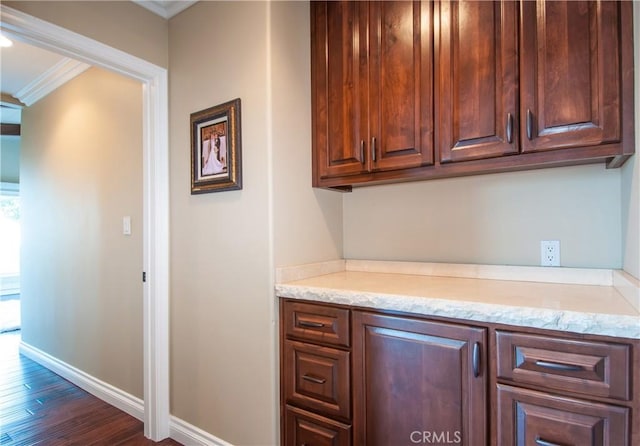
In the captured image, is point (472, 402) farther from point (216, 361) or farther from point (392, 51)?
point (392, 51)

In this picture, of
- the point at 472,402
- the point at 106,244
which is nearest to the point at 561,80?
the point at 472,402

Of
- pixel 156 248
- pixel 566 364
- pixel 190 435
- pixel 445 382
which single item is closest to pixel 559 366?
pixel 566 364

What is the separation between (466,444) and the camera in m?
1.12

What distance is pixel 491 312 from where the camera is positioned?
1063mm

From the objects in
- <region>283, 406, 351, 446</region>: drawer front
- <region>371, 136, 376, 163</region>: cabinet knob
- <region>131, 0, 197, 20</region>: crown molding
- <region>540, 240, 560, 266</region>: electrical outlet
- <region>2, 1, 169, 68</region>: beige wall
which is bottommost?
<region>283, 406, 351, 446</region>: drawer front

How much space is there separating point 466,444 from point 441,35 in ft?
5.22

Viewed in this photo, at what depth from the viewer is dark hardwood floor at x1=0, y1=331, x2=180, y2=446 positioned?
1.98 meters

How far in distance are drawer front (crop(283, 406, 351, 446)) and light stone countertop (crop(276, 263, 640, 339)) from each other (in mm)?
518

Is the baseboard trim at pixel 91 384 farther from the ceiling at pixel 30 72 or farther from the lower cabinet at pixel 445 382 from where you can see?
the ceiling at pixel 30 72

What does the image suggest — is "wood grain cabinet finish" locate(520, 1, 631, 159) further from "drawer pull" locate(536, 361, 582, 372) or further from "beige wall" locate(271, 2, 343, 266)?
"beige wall" locate(271, 2, 343, 266)

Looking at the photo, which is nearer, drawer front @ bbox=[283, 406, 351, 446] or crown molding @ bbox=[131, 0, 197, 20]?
drawer front @ bbox=[283, 406, 351, 446]

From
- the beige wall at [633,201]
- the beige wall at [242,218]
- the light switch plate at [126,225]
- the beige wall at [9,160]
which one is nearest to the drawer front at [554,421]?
the beige wall at [633,201]

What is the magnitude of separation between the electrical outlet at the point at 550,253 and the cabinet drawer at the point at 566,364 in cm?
64

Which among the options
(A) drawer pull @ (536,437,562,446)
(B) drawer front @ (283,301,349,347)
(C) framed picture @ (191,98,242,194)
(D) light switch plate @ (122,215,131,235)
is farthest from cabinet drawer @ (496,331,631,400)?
(D) light switch plate @ (122,215,131,235)
